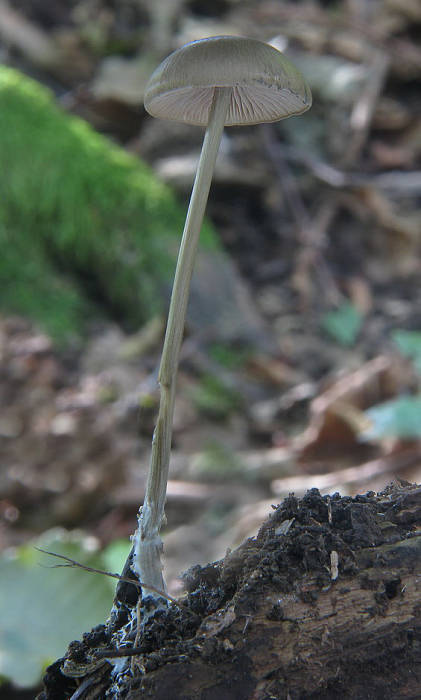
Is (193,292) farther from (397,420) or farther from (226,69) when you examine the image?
(226,69)

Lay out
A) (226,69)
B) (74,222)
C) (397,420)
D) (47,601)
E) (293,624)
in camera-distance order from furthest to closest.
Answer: (74,222), (397,420), (47,601), (226,69), (293,624)

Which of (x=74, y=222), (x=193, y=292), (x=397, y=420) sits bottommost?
(x=397, y=420)

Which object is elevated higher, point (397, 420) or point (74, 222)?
point (74, 222)

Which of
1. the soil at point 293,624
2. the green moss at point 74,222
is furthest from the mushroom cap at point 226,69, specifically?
the green moss at point 74,222

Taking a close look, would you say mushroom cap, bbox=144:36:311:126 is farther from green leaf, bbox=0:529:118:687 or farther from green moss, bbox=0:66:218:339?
green moss, bbox=0:66:218:339

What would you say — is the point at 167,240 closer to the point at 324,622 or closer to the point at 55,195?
the point at 55,195

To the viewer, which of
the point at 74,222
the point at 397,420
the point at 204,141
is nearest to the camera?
the point at 204,141

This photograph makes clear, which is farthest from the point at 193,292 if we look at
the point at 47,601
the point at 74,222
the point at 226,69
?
the point at 226,69

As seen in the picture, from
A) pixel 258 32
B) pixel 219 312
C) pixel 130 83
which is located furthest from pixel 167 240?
pixel 258 32
